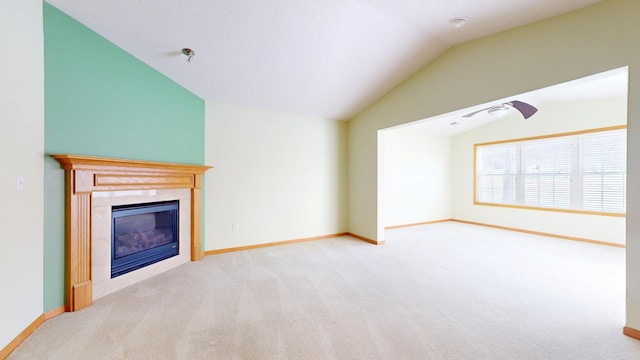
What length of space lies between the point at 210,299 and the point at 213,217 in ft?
5.60

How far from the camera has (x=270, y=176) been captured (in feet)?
14.5

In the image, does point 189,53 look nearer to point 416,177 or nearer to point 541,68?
point 541,68

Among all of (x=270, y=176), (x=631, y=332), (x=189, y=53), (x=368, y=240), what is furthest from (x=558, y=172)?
(x=189, y=53)

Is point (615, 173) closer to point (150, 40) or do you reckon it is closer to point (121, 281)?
point (150, 40)

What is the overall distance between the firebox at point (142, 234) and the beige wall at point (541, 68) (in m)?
3.65

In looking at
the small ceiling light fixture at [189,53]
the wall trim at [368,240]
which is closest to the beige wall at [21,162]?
the small ceiling light fixture at [189,53]

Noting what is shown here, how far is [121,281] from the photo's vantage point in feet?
8.73

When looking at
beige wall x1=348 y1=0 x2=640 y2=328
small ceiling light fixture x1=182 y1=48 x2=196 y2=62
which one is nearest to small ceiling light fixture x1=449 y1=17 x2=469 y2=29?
beige wall x1=348 y1=0 x2=640 y2=328

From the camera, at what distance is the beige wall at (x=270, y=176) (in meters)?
3.98

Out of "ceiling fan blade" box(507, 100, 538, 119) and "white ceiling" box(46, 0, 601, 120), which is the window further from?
"white ceiling" box(46, 0, 601, 120)

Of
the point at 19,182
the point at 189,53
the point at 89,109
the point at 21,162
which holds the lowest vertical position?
the point at 19,182

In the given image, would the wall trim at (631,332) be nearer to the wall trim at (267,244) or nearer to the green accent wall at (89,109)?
the wall trim at (267,244)

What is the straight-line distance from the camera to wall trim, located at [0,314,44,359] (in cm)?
164

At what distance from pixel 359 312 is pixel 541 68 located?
2842mm
